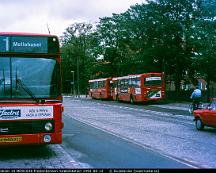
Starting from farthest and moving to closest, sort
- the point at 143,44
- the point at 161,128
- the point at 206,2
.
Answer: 1. the point at 143,44
2. the point at 206,2
3. the point at 161,128

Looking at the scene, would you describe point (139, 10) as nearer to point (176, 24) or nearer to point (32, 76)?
point (176, 24)

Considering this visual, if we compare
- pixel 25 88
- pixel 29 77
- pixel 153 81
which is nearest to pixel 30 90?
pixel 25 88

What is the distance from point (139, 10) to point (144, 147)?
42.9 m

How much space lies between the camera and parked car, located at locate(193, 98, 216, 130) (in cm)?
1835

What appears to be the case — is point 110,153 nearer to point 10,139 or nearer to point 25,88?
point 10,139

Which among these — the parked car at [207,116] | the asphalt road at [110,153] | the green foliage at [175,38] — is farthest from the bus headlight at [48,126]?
the green foliage at [175,38]

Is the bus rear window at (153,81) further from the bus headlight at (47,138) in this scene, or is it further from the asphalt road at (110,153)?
the bus headlight at (47,138)

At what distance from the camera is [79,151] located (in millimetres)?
12984

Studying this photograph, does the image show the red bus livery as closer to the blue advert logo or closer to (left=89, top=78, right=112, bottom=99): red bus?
(left=89, top=78, right=112, bottom=99): red bus

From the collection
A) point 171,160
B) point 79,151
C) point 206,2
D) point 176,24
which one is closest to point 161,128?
point 79,151

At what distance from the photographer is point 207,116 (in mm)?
18766

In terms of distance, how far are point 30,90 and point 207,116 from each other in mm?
8761

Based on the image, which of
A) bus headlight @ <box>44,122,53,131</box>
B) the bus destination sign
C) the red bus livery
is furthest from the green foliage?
bus headlight @ <box>44,122,53,131</box>

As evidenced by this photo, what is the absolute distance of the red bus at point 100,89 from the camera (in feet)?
201
